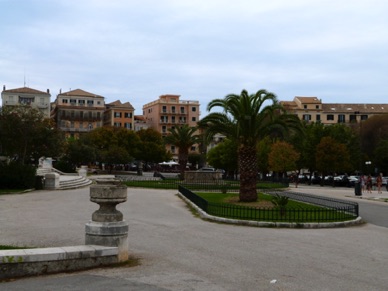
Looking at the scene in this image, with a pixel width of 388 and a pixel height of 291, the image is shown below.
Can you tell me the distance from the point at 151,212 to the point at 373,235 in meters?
8.40

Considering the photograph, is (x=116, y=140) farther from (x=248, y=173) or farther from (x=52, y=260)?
(x=52, y=260)

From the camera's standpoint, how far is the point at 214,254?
9.80 m

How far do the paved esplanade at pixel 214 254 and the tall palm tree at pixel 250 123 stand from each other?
516 centimetres

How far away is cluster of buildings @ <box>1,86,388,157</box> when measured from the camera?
102188 millimetres

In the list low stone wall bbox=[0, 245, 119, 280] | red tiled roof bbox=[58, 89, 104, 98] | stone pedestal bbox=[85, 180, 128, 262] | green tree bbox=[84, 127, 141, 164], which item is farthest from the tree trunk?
red tiled roof bbox=[58, 89, 104, 98]

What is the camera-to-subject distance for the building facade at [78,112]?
106m

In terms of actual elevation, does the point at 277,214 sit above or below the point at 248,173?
below

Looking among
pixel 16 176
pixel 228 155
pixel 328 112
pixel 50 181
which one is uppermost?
pixel 328 112

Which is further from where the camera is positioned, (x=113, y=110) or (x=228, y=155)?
(x=113, y=110)

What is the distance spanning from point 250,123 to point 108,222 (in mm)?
13595

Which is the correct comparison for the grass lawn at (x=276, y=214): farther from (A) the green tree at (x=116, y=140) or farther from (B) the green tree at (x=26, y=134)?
(A) the green tree at (x=116, y=140)

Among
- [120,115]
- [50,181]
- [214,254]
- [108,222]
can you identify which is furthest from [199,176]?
[120,115]

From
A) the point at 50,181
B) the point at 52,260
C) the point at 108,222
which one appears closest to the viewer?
the point at 52,260

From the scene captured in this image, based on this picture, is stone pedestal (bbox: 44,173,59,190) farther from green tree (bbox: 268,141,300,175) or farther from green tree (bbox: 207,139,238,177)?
green tree (bbox: 207,139,238,177)
